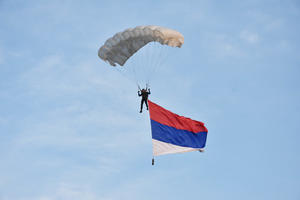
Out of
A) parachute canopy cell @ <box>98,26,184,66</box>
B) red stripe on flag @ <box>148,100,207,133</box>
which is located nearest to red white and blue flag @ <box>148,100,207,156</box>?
red stripe on flag @ <box>148,100,207,133</box>

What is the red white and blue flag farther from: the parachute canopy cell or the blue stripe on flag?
the parachute canopy cell

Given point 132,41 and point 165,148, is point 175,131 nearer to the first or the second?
point 165,148

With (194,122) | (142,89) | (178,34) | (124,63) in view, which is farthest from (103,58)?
(194,122)

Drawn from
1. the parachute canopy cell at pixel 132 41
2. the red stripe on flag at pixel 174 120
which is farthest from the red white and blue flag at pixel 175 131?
the parachute canopy cell at pixel 132 41

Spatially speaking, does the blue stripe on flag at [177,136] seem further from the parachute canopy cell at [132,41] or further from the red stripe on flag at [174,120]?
the parachute canopy cell at [132,41]

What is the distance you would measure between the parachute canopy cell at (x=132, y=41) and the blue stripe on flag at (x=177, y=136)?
412 centimetres

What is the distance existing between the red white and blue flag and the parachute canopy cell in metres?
3.18

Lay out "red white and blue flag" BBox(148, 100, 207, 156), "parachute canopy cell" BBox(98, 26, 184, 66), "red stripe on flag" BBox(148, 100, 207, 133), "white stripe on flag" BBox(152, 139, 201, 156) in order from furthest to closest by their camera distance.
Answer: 1. "red stripe on flag" BBox(148, 100, 207, 133)
2. "red white and blue flag" BBox(148, 100, 207, 156)
3. "white stripe on flag" BBox(152, 139, 201, 156)
4. "parachute canopy cell" BBox(98, 26, 184, 66)

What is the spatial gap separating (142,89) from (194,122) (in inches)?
154

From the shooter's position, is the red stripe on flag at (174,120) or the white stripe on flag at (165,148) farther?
the red stripe on flag at (174,120)

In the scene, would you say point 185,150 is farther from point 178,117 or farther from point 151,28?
point 151,28

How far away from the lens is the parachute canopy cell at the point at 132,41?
2391cm

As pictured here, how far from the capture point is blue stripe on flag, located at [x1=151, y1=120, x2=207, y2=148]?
26.0 meters

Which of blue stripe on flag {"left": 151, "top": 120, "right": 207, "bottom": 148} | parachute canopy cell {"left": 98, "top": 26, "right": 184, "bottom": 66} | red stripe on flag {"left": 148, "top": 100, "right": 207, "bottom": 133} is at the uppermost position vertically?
parachute canopy cell {"left": 98, "top": 26, "right": 184, "bottom": 66}
